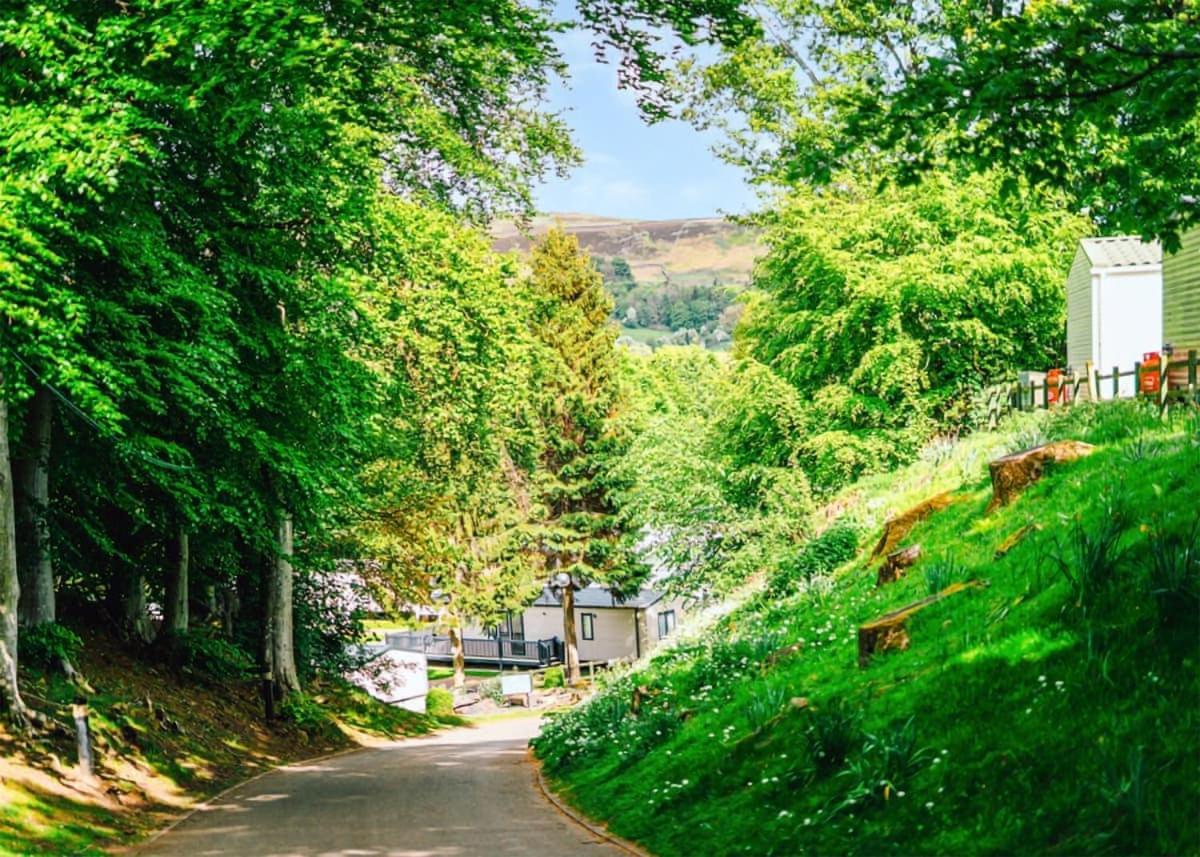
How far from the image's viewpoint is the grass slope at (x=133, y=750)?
12484mm

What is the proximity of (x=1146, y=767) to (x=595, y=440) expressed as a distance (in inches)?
1796

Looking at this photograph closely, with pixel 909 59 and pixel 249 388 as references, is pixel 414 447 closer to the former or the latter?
pixel 249 388

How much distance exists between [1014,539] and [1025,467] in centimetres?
271

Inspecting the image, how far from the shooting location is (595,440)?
52438mm

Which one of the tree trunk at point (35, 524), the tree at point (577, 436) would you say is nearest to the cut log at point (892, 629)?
the tree trunk at point (35, 524)

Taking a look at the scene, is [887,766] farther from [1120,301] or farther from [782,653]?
[1120,301]

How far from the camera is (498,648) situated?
62188mm

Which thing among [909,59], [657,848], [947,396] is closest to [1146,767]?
[657,848]

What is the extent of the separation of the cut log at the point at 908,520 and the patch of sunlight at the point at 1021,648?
7.59m

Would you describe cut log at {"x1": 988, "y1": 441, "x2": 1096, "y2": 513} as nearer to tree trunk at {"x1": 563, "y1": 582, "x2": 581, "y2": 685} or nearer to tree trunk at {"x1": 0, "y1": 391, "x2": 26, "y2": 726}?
A: tree trunk at {"x1": 0, "y1": 391, "x2": 26, "y2": 726}

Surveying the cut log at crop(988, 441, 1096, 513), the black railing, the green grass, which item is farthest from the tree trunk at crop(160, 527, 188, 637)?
the green grass

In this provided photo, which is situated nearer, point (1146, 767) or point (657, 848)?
point (1146, 767)

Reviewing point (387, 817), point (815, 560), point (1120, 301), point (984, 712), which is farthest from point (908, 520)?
point (1120, 301)

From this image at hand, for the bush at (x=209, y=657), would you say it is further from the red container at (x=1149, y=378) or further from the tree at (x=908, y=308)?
the red container at (x=1149, y=378)
